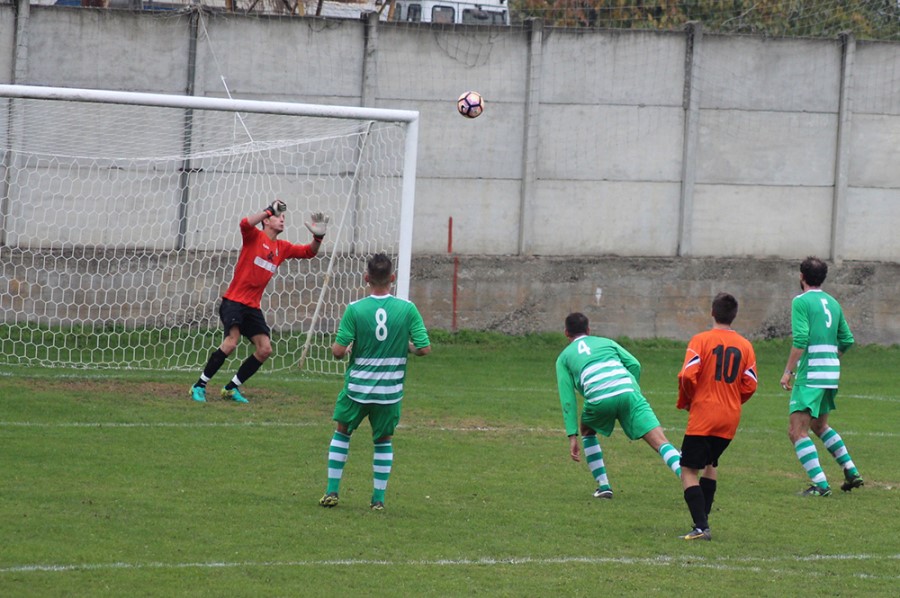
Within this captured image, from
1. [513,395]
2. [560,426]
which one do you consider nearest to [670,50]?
[513,395]

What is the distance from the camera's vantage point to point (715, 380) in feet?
25.3

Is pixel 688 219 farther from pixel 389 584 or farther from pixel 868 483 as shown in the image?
pixel 389 584

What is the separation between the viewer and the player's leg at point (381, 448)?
8.26 m

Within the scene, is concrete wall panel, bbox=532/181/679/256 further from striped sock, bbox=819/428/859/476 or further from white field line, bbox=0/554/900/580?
white field line, bbox=0/554/900/580

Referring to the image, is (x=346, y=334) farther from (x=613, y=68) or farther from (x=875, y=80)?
(x=875, y=80)

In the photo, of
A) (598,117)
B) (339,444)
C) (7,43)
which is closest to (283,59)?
(7,43)

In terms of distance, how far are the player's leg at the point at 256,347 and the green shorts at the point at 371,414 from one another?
4.68 meters

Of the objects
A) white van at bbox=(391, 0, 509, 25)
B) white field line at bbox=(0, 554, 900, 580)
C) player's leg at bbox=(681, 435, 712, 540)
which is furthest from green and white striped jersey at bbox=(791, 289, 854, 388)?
white van at bbox=(391, 0, 509, 25)

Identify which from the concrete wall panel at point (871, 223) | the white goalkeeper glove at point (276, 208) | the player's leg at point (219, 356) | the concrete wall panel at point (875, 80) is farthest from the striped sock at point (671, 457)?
the concrete wall panel at point (875, 80)

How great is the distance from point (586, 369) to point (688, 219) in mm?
11798

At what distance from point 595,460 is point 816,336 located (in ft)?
6.83

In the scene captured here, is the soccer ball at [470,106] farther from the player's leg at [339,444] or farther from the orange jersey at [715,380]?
the orange jersey at [715,380]

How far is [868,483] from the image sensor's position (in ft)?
33.0

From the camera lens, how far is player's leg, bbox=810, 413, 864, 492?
9.59m
